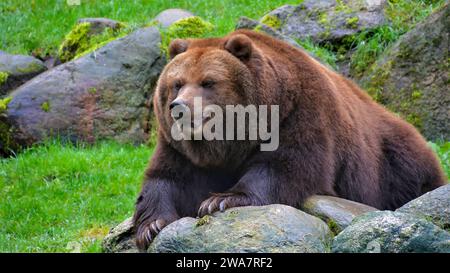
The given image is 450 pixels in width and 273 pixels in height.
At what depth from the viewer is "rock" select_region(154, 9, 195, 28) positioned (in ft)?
45.6

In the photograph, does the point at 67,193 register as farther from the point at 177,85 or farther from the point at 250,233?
the point at 250,233

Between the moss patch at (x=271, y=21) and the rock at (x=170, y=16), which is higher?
the moss patch at (x=271, y=21)

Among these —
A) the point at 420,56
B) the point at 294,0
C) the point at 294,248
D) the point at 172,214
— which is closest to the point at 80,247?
the point at 172,214

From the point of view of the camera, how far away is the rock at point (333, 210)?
20.4 feet

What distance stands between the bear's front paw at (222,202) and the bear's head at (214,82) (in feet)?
1.26

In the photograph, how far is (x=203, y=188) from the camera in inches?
269

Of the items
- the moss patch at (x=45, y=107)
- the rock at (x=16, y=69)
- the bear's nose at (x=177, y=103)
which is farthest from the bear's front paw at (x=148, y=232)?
the rock at (x=16, y=69)

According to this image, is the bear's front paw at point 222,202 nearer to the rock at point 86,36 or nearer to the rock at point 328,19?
the rock at point 328,19

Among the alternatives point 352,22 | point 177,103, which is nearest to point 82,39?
point 352,22

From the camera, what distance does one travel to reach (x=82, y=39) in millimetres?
13578

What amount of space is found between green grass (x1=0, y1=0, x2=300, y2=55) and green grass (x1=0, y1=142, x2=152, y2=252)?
399 centimetres

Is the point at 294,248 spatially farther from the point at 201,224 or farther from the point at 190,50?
the point at 190,50

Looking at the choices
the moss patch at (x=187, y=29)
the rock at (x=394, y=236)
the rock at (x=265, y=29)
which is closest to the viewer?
the rock at (x=394, y=236)

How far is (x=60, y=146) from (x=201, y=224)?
5648mm
